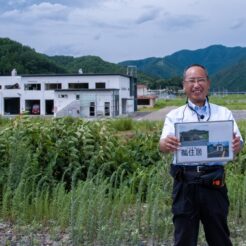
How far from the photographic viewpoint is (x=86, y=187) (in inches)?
202

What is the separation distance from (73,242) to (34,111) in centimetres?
5617

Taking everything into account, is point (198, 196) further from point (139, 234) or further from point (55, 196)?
point (55, 196)

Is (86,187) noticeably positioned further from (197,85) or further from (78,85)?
(78,85)

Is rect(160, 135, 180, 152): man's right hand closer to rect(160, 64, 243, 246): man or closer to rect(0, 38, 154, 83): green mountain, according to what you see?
rect(160, 64, 243, 246): man

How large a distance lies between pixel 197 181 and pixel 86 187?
1.98 m

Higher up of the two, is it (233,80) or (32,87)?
(233,80)

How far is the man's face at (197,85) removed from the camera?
11.3 ft

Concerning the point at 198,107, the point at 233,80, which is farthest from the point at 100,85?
the point at 233,80

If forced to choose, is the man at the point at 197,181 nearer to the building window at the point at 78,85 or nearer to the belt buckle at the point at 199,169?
the belt buckle at the point at 199,169

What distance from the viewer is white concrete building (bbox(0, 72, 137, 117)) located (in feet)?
179

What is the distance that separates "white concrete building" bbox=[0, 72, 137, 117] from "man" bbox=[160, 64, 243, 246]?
165 ft

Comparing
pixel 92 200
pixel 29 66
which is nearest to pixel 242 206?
pixel 92 200

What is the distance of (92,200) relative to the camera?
190 inches

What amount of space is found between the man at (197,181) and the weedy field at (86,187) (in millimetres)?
1077
